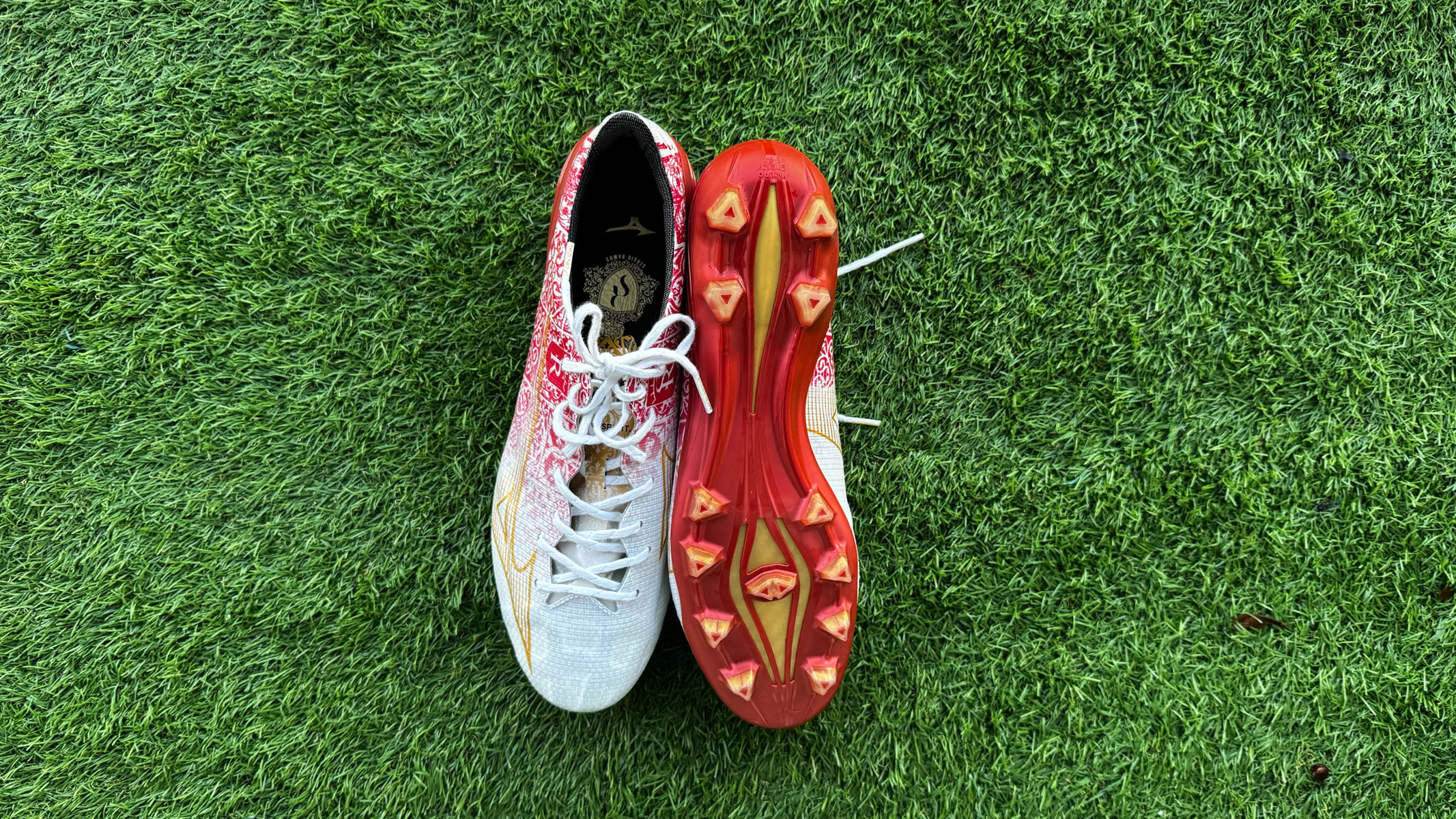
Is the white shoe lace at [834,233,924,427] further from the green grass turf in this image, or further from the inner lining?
the inner lining

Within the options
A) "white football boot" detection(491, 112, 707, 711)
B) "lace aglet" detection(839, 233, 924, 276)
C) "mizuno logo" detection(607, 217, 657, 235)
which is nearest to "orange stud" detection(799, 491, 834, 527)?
"white football boot" detection(491, 112, 707, 711)

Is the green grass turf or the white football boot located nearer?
the white football boot

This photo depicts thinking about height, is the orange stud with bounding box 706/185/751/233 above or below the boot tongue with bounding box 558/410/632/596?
above

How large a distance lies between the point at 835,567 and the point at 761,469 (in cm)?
15

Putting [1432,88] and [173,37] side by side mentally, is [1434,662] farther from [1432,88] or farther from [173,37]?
[173,37]

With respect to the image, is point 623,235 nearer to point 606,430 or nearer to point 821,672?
point 606,430

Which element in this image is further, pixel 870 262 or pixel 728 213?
pixel 870 262

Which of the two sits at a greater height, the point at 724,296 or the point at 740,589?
the point at 724,296

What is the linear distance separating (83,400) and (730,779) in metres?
1.08

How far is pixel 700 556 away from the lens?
3.03ft

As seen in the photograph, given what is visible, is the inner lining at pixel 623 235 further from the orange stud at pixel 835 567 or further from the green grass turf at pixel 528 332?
the orange stud at pixel 835 567

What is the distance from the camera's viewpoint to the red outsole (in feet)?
2.89

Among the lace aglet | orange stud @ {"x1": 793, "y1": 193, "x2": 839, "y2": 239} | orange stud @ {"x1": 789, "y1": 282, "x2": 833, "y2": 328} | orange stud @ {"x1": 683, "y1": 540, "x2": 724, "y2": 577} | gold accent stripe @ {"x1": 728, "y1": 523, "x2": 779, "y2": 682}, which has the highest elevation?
orange stud @ {"x1": 793, "y1": 193, "x2": 839, "y2": 239}

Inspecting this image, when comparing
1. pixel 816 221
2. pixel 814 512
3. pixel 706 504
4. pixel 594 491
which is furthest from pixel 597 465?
Result: pixel 816 221
